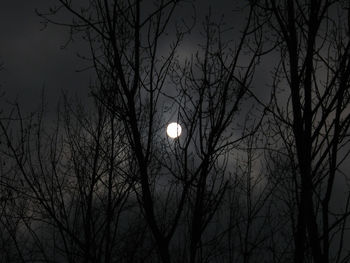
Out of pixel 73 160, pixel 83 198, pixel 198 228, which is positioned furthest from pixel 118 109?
pixel 73 160

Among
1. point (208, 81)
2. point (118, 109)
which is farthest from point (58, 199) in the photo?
point (118, 109)

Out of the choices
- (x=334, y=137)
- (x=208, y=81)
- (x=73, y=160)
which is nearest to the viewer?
(x=334, y=137)

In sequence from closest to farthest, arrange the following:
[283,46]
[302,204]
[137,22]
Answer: [302,204] → [137,22] → [283,46]

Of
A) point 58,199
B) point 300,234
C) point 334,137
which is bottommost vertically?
point 300,234

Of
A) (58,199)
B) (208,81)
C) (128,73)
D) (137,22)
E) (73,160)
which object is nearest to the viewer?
(137,22)

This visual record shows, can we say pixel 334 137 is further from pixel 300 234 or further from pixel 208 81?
→ pixel 208 81

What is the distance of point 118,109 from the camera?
2.75 metres

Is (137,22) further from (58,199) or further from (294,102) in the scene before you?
(58,199)

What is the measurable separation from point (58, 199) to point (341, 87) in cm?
484

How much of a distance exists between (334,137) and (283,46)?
4.59 ft

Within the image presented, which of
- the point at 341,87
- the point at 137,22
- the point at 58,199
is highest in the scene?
the point at 58,199

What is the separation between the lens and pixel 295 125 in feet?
7.27

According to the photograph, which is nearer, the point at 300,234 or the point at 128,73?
the point at 300,234

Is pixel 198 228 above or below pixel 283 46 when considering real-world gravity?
below
